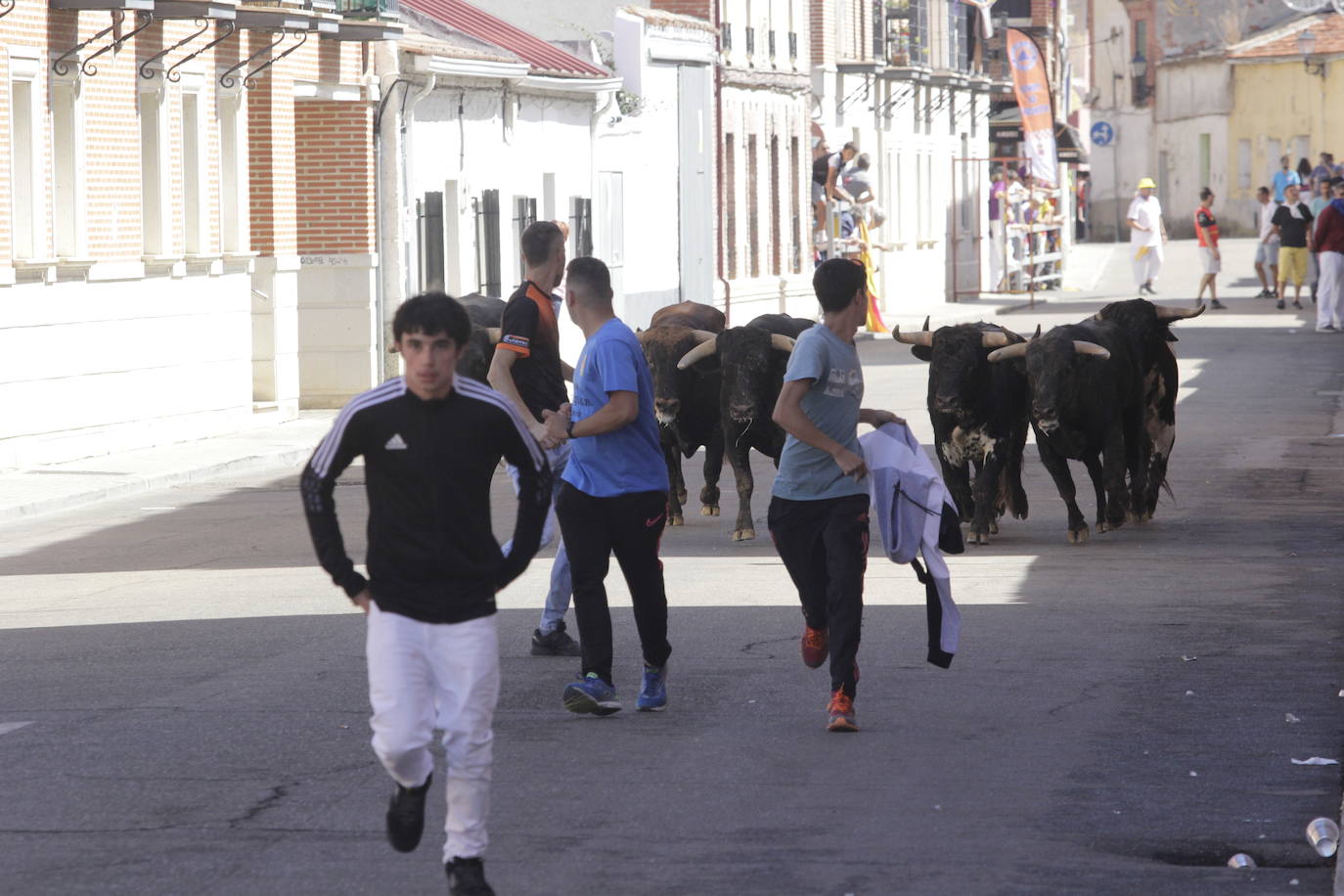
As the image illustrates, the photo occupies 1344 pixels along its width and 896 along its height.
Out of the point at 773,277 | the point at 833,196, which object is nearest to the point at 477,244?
the point at 833,196

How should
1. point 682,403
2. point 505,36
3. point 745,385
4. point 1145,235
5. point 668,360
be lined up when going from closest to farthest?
point 745,385 < point 668,360 < point 682,403 < point 505,36 < point 1145,235

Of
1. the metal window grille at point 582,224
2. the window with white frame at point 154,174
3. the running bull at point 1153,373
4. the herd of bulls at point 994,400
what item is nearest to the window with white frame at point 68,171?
the window with white frame at point 154,174

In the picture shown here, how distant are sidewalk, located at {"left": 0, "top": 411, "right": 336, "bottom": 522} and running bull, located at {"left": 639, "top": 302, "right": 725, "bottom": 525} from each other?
487cm

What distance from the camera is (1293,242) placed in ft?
144

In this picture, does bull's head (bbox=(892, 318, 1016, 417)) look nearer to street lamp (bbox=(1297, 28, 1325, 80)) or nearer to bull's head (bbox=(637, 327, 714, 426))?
bull's head (bbox=(637, 327, 714, 426))

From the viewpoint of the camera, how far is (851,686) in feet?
30.2

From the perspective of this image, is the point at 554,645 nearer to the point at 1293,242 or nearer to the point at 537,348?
the point at 537,348

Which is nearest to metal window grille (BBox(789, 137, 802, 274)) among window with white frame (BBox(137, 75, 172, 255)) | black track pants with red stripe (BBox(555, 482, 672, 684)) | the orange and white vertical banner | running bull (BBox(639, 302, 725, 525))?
the orange and white vertical banner

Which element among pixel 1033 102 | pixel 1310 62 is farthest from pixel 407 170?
pixel 1310 62

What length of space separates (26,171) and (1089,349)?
10.1 metres

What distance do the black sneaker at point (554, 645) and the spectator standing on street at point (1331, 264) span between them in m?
28.1

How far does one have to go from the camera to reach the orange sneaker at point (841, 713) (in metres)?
9.15

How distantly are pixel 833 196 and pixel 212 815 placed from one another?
3413 cm

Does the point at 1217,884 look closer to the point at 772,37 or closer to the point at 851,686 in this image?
the point at 851,686
